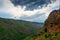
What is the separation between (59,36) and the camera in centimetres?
19150

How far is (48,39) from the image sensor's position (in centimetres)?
18825

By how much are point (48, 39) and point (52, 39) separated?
487 cm

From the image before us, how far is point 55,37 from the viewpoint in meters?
188

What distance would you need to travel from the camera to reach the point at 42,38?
198 metres

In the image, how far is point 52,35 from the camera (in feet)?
650

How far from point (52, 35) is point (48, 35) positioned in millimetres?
4401

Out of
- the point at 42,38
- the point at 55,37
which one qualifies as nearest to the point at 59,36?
the point at 55,37

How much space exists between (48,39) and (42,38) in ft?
36.9

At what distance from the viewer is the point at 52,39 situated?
190500mm

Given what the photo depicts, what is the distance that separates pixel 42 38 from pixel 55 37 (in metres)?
16.2

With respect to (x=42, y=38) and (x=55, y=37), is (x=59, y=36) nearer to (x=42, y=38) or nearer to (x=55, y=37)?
(x=55, y=37)

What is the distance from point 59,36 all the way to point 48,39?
40.6 ft

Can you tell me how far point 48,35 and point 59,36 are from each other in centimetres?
1328

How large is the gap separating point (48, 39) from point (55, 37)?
7322 mm
